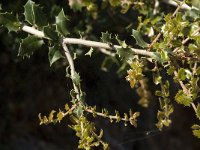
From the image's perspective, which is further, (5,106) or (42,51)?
(5,106)

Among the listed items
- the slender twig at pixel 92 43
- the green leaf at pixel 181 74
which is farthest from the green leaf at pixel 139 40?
the green leaf at pixel 181 74

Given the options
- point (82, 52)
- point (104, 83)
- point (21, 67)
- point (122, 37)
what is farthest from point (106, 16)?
point (21, 67)

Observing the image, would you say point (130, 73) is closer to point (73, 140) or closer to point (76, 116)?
point (76, 116)

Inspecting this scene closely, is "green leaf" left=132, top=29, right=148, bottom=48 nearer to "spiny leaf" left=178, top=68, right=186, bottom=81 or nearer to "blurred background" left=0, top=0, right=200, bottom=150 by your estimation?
"spiny leaf" left=178, top=68, right=186, bottom=81

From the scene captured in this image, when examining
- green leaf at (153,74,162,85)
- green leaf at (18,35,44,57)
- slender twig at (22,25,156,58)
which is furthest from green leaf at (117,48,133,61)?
green leaf at (18,35,44,57)

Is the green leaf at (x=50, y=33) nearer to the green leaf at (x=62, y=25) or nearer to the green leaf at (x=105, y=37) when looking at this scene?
the green leaf at (x=62, y=25)

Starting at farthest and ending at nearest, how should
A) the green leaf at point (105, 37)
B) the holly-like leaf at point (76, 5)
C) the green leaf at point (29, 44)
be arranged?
the holly-like leaf at point (76, 5)
the green leaf at point (29, 44)
the green leaf at point (105, 37)

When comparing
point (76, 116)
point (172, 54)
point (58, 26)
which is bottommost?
point (76, 116)

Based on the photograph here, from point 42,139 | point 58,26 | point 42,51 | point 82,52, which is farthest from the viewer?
point 42,139

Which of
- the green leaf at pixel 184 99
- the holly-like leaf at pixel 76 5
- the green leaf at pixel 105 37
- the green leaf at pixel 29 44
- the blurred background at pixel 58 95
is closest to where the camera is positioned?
the green leaf at pixel 184 99
